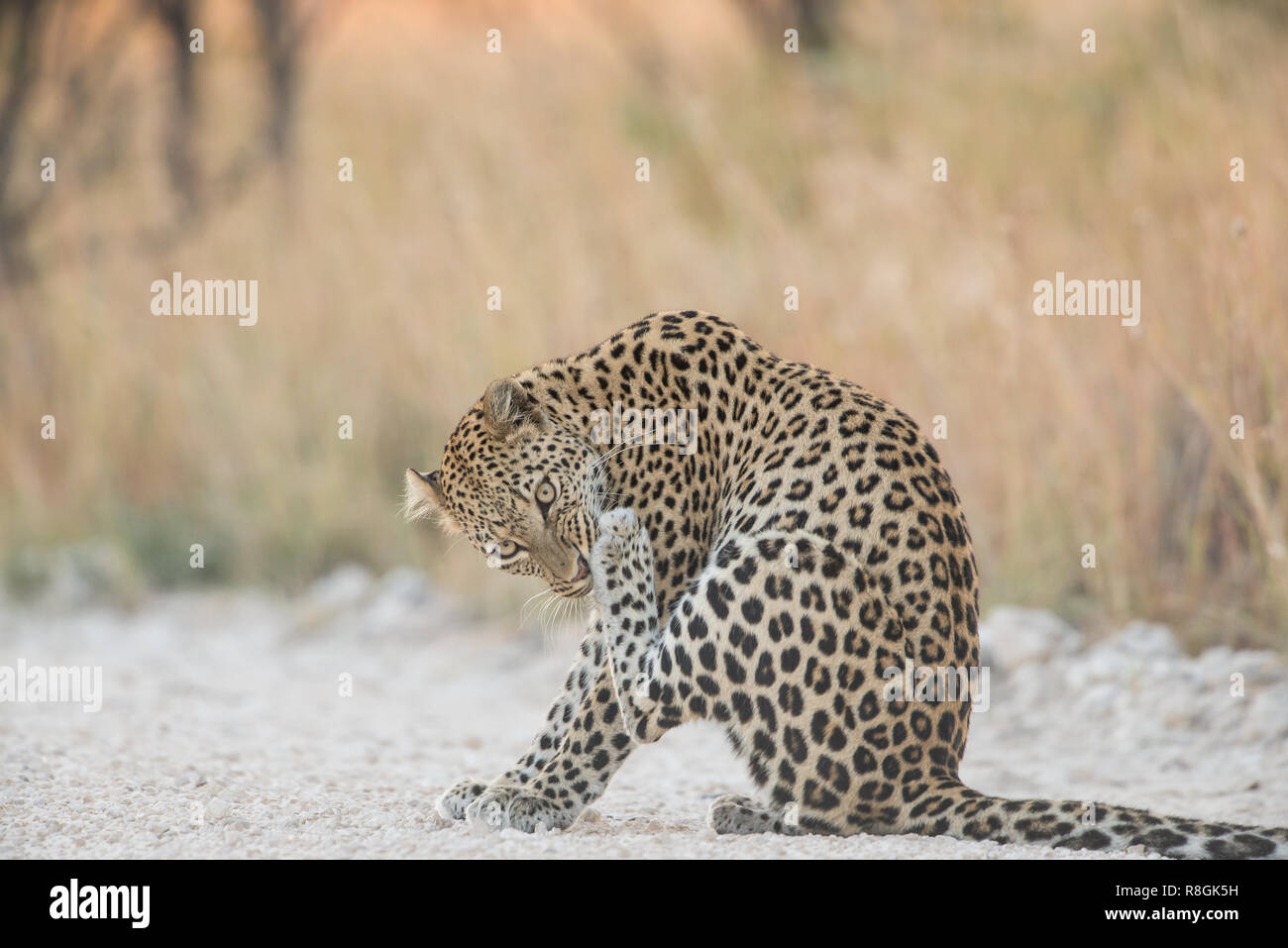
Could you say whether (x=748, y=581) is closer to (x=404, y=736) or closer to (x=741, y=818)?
(x=741, y=818)

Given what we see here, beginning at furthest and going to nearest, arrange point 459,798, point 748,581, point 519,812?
point 459,798 < point 519,812 < point 748,581

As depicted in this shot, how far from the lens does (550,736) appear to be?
15.9ft

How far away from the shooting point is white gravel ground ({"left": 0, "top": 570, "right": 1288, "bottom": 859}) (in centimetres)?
422

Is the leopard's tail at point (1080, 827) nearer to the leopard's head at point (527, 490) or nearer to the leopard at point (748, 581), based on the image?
the leopard at point (748, 581)

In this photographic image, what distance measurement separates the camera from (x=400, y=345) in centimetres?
1020

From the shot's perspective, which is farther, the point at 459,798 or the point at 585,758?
the point at 459,798

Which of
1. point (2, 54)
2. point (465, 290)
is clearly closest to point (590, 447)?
point (465, 290)

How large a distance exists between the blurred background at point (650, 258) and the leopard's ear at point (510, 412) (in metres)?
3.05

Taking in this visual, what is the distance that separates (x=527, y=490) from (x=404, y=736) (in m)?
2.59

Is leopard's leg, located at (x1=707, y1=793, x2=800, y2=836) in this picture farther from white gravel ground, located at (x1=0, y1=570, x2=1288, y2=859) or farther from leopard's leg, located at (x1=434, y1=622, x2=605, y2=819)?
leopard's leg, located at (x1=434, y1=622, x2=605, y2=819)

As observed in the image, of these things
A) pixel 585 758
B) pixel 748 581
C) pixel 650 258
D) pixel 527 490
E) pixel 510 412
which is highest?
pixel 650 258

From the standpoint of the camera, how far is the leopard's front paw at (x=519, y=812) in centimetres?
450

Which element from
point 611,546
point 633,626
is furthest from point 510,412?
point 633,626

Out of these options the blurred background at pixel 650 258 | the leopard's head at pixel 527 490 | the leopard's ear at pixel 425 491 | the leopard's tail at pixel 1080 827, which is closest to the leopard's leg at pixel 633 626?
the leopard's head at pixel 527 490
